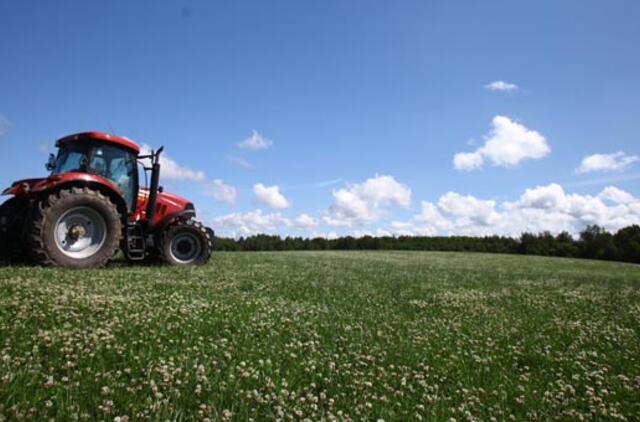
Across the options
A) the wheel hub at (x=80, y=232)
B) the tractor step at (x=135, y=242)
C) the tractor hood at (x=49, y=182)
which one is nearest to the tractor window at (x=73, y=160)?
the tractor hood at (x=49, y=182)

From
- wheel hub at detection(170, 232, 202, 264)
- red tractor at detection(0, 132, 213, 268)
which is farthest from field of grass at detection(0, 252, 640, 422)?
wheel hub at detection(170, 232, 202, 264)

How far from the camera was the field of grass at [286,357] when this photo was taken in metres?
3.60

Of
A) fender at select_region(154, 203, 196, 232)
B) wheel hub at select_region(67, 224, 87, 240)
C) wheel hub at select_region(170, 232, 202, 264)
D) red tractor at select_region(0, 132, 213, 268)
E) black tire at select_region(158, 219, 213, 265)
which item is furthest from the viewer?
wheel hub at select_region(170, 232, 202, 264)

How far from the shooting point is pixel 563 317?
9.02m

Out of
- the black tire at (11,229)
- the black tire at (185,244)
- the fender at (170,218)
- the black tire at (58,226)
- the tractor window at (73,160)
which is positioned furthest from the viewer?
the black tire at (185,244)

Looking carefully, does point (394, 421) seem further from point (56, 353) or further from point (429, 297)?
point (429, 297)

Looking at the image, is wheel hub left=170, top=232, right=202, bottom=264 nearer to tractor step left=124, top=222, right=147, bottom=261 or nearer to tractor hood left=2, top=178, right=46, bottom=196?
tractor step left=124, top=222, right=147, bottom=261

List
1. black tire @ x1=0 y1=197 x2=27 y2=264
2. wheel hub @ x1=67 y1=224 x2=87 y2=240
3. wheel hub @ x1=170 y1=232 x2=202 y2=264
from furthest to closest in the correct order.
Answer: wheel hub @ x1=170 y1=232 x2=202 y2=264 < black tire @ x1=0 y1=197 x2=27 y2=264 < wheel hub @ x1=67 y1=224 x2=87 y2=240

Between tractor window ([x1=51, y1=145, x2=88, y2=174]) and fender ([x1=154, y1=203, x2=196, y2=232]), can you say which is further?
fender ([x1=154, y1=203, x2=196, y2=232])

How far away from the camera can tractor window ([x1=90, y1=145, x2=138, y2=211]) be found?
12.7 m

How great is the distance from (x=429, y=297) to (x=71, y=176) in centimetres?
1087

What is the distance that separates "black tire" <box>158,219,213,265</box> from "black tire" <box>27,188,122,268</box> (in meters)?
2.33

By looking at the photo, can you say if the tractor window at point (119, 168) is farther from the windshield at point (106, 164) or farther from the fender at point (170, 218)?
the fender at point (170, 218)

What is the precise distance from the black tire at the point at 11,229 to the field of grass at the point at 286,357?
3.09 m
